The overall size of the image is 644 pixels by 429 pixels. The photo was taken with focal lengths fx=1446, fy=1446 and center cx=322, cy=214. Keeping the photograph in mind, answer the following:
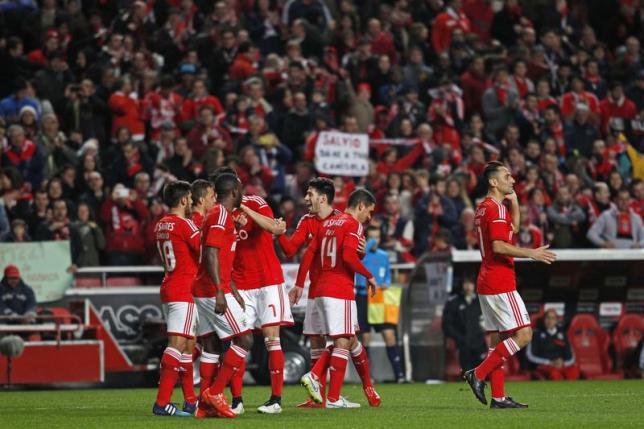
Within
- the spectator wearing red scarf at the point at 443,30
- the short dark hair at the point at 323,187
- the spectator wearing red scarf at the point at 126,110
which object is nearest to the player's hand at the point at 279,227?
the short dark hair at the point at 323,187

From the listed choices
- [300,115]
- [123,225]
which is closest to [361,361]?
[123,225]

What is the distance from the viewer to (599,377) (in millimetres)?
22766

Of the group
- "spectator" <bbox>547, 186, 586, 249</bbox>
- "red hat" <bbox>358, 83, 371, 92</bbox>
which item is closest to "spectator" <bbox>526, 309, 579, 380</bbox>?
"spectator" <bbox>547, 186, 586, 249</bbox>

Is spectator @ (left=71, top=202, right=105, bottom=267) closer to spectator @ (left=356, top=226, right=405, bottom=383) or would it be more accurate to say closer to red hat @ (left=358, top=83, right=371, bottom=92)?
spectator @ (left=356, top=226, right=405, bottom=383)

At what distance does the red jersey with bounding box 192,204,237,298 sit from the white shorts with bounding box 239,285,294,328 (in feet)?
1.52

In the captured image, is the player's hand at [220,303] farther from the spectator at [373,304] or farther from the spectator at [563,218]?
the spectator at [563,218]

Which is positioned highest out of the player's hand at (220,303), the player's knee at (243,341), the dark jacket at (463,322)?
the player's hand at (220,303)

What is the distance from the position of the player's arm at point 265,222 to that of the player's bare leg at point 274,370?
99 centimetres

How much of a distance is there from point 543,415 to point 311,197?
3227 mm

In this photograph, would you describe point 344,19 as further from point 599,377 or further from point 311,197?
point 311,197

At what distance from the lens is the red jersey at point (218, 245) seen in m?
13.2

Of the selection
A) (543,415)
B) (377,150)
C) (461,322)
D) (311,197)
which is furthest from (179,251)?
(377,150)

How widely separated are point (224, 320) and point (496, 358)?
8.76ft

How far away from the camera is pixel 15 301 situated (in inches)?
837
